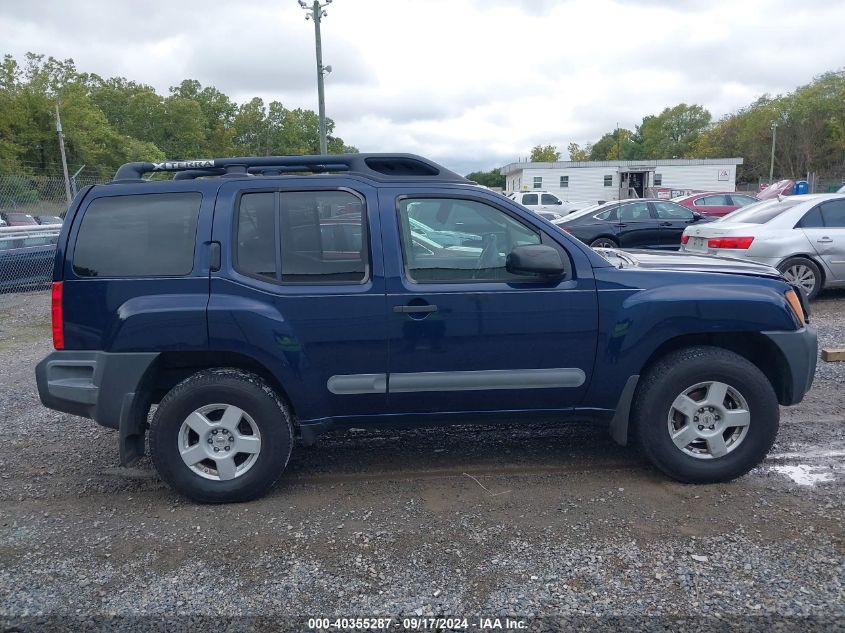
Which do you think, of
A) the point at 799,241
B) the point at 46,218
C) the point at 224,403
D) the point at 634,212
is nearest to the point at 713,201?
the point at 634,212

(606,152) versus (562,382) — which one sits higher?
(606,152)

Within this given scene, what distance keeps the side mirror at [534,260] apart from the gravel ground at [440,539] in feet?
4.40

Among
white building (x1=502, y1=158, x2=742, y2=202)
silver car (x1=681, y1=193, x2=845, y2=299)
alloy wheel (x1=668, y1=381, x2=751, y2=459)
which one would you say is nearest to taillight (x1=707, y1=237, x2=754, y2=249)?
silver car (x1=681, y1=193, x2=845, y2=299)

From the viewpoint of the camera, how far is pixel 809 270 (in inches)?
375

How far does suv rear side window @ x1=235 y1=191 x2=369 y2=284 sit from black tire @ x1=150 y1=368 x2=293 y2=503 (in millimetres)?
661

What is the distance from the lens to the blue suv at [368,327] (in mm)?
4035

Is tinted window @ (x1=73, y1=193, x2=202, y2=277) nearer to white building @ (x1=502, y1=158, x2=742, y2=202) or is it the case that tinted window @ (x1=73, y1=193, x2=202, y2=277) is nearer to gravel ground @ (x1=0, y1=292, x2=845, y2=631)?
gravel ground @ (x1=0, y1=292, x2=845, y2=631)

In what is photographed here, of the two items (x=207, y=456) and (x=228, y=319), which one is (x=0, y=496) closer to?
(x=207, y=456)

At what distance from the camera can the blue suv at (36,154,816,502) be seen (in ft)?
13.2

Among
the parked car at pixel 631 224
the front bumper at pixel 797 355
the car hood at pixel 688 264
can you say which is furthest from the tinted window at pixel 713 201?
the front bumper at pixel 797 355

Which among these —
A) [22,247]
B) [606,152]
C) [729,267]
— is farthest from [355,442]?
[606,152]

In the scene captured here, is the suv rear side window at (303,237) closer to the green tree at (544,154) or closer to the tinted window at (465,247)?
the tinted window at (465,247)

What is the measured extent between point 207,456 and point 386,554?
1272 mm

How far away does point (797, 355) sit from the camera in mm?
4219
